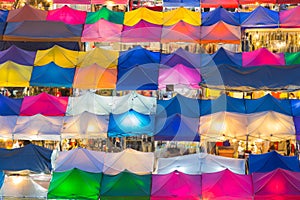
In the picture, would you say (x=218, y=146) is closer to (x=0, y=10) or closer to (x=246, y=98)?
(x=246, y=98)

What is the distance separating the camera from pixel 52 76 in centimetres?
2898

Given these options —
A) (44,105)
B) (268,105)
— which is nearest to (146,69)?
(44,105)

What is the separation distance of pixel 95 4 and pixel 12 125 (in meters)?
11.1

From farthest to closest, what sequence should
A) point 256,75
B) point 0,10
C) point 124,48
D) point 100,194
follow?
point 0,10 → point 124,48 → point 256,75 → point 100,194

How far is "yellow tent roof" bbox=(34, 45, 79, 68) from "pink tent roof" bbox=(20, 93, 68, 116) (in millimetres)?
2510

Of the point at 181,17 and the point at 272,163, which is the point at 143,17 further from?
the point at 272,163

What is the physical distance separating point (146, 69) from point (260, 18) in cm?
697

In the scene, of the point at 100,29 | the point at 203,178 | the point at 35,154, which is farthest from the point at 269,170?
the point at 100,29

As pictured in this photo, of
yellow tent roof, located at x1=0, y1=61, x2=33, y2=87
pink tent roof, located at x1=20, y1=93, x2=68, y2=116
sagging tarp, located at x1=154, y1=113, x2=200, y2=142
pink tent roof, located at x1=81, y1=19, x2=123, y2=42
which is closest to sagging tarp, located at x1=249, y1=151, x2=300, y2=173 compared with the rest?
sagging tarp, located at x1=154, y1=113, x2=200, y2=142

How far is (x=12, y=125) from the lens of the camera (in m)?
26.3

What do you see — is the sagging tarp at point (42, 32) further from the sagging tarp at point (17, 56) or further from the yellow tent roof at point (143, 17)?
the yellow tent roof at point (143, 17)

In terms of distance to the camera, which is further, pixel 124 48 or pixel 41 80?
pixel 124 48

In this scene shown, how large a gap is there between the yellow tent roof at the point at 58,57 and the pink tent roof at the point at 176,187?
9769 millimetres

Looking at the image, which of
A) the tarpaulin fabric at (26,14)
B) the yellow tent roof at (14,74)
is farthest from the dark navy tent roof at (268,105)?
the tarpaulin fabric at (26,14)
